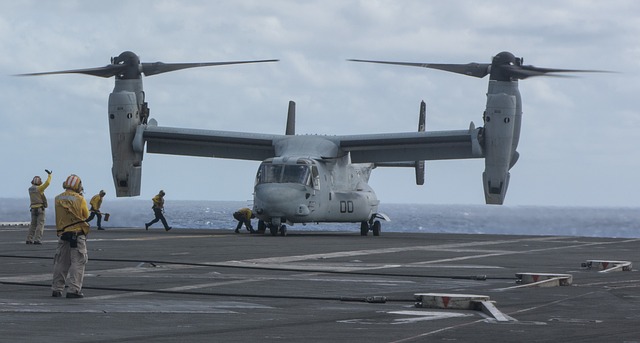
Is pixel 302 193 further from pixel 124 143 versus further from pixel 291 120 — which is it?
pixel 291 120

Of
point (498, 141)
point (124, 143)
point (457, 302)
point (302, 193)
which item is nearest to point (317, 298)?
point (457, 302)

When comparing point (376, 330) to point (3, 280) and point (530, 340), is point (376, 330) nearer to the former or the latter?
point (530, 340)

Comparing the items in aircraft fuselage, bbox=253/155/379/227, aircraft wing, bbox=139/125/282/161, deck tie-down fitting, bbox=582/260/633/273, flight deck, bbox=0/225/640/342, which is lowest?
flight deck, bbox=0/225/640/342

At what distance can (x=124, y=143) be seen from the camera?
128 ft

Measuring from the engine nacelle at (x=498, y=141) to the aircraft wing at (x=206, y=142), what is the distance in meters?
7.90

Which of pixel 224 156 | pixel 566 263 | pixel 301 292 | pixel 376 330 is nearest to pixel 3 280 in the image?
pixel 301 292

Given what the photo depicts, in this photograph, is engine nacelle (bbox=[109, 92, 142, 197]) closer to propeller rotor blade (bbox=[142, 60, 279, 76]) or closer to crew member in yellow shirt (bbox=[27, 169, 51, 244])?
propeller rotor blade (bbox=[142, 60, 279, 76])

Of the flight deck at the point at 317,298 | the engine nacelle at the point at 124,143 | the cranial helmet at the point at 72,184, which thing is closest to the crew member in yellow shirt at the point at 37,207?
the flight deck at the point at 317,298

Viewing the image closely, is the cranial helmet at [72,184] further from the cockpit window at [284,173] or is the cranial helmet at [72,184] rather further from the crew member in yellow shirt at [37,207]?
the cockpit window at [284,173]

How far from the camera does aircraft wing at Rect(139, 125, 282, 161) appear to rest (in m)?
39.8

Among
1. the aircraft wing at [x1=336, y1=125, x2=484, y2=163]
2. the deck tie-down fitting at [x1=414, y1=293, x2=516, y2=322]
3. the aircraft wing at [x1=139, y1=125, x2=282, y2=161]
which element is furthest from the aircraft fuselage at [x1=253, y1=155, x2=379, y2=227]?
the deck tie-down fitting at [x1=414, y1=293, x2=516, y2=322]

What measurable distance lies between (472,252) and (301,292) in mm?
13620

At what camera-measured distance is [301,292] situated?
50.8 feet

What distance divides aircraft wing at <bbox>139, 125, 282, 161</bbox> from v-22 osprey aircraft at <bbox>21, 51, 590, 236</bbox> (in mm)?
36
